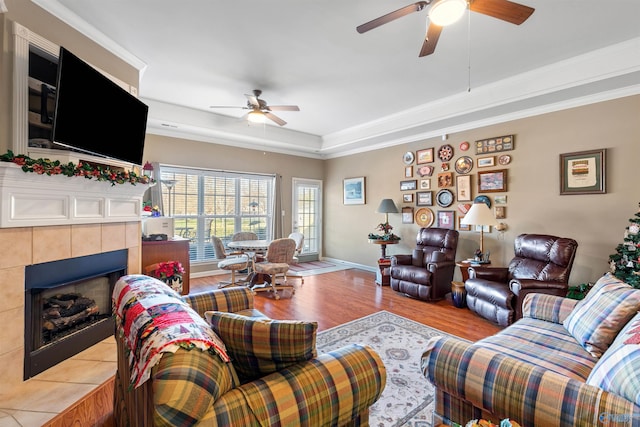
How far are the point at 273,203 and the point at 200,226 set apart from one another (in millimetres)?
1605

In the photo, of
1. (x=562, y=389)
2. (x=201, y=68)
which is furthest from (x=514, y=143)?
(x=201, y=68)

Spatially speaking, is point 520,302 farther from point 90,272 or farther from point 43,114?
point 43,114

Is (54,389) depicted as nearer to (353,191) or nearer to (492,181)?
(492,181)

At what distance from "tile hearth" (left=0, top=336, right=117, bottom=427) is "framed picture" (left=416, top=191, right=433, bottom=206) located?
4.79m

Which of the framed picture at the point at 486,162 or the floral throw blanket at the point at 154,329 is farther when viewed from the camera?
the framed picture at the point at 486,162

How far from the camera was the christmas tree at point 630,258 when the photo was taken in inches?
112

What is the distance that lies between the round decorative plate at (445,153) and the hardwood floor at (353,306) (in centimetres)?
231

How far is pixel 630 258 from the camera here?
292cm

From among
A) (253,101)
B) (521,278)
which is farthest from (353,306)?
(253,101)

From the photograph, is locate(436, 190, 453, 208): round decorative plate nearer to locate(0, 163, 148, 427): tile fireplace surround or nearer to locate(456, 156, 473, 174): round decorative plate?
locate(456, 156, 473, 174): round decorative plate

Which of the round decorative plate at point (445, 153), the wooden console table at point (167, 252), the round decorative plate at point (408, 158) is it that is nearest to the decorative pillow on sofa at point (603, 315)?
the round decorative plate at point (445, 153)

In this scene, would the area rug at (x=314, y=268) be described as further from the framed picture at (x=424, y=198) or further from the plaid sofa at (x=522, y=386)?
the plaid sofa at (x=522, y=386)

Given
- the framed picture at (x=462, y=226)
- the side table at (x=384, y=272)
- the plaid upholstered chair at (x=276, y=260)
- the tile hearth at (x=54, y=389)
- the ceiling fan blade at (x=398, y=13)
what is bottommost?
the tile hearth at (x=54, y=389)

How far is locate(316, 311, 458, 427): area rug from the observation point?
187 centimetres
